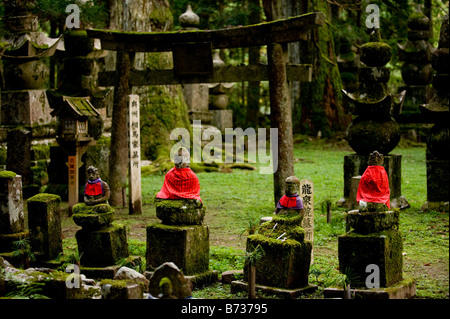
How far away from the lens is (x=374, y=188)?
7.47m

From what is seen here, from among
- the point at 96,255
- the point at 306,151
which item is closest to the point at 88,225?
the point at 96,255

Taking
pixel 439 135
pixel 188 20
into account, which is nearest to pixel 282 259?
pixel 439 135

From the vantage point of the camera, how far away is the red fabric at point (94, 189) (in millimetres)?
8609

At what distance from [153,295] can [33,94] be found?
36.3ft

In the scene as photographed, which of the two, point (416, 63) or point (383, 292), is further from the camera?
point (416, 63)

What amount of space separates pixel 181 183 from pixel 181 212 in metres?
0.42

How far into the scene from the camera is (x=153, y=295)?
18.6ft

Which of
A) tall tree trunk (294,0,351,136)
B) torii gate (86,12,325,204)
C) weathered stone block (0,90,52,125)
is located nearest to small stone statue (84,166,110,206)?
torii gate (86,12,325,204)

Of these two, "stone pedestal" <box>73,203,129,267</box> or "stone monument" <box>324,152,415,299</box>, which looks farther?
"stone pedestal" <box>73,203,129,267</box>

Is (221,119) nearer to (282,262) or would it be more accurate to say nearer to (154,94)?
(154,94)

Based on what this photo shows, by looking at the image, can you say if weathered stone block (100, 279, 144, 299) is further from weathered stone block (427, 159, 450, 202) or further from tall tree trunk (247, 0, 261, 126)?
tall tree trunk (247, 0, 261, 126)

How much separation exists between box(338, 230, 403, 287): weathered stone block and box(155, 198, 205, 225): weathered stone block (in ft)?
6.43

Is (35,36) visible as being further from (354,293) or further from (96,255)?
(354,293)

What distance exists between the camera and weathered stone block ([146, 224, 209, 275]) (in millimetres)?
8023
